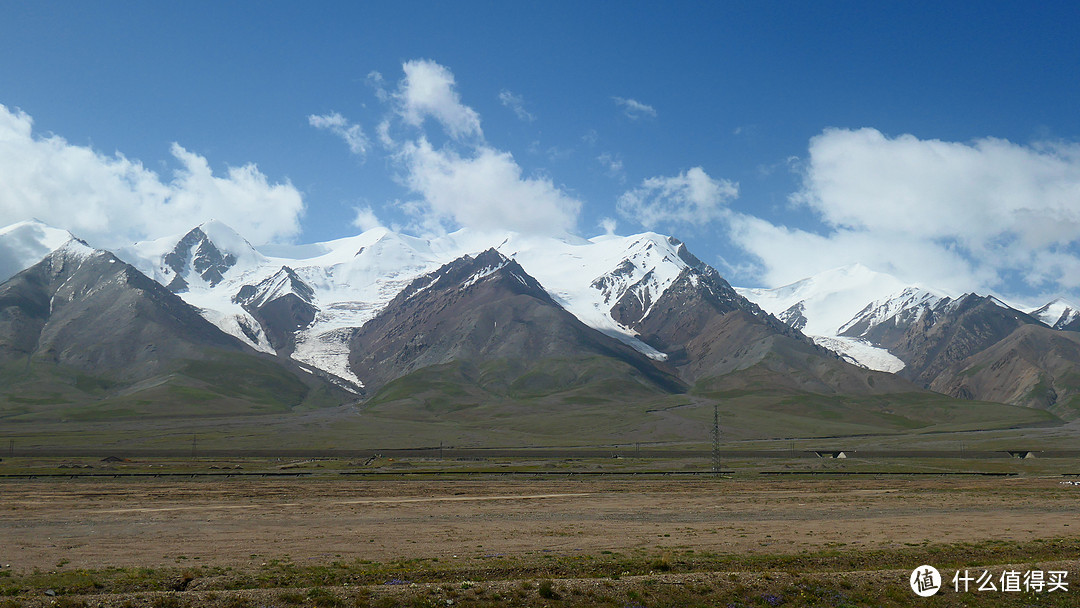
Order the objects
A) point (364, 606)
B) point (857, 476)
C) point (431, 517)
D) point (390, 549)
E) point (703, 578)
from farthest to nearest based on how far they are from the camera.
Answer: point (857, 476) < point (431, 517) < point (390, 549) < point (703, 578) < point (364, 606)

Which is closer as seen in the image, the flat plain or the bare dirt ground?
the flat plain

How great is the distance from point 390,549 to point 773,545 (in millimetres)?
22746

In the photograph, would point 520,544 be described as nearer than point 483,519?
Yes

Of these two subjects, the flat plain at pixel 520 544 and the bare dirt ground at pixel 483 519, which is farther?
the bare dirt ground at pixel 483 519

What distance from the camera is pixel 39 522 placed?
60719 millimetres

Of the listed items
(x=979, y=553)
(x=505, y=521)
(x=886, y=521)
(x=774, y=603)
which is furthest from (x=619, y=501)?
(x=774, y=603)

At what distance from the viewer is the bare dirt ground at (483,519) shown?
46750mm

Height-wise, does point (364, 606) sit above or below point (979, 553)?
below

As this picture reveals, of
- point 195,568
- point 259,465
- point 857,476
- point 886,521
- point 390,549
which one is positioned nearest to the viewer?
point 195,568

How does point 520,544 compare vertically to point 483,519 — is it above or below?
above

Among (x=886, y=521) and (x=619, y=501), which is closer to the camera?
(x=886, y=521)

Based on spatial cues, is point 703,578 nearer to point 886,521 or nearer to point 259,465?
point 886,521

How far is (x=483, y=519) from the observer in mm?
64000

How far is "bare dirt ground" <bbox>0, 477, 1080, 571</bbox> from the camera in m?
46.8
